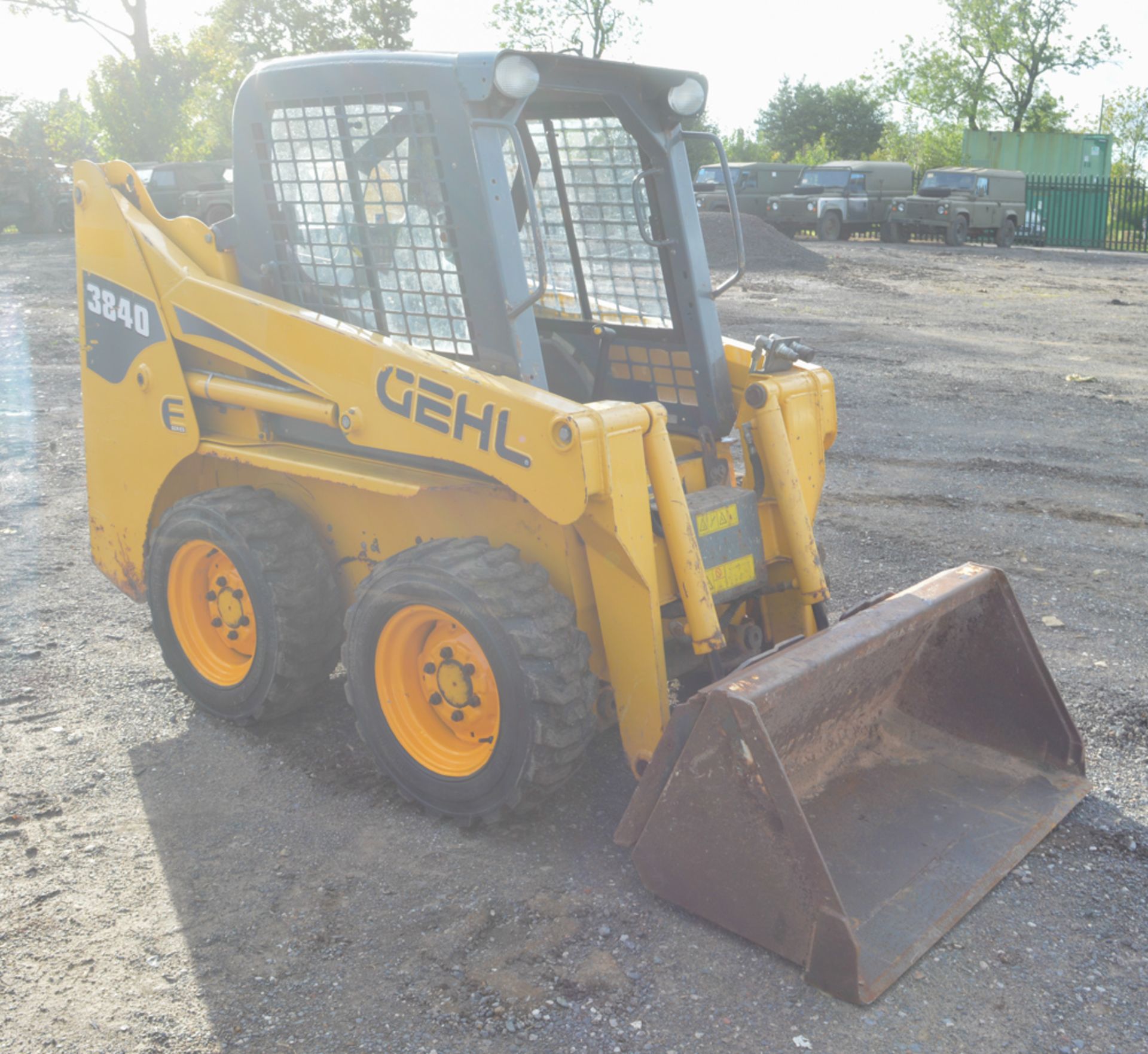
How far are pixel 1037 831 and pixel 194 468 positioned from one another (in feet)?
11.0

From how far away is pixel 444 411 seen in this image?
354 cm

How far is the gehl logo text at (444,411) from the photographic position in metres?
3.40

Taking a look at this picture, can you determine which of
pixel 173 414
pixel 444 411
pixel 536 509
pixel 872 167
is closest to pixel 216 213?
pixel 173 414

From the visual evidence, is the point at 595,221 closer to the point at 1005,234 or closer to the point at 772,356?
the point at 772,356

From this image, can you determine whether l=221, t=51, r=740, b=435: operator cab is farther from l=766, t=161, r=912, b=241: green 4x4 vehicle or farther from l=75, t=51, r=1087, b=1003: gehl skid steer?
l=766, t=161, r=912, b=241: green 4x4 vehicle

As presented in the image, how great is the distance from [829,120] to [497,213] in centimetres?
5590

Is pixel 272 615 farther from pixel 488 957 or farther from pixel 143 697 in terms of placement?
pixel 488 957

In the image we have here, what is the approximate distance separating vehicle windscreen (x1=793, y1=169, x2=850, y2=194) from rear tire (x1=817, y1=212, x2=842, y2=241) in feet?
3.26

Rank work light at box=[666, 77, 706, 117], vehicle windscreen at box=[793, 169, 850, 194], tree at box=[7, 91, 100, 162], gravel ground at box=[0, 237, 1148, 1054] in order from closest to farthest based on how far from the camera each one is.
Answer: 1. gravel ground at box=[0, 237, 1148, 1054]
2. work light at box=[666, 77, 706, 117]
3. vehicle windscreen at box=[793, 169, 850, 194]
4. tree at box=[7, 91, 100, 162]

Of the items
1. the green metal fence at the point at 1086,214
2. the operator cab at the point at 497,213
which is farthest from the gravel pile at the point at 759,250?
the operator cab at the point at 497,213

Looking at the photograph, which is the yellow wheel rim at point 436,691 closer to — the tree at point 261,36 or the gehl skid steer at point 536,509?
the gehl skid steer at point 536,509

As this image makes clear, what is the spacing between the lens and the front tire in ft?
11.0

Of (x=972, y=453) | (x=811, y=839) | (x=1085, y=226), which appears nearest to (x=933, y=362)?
(x=972, y=453)

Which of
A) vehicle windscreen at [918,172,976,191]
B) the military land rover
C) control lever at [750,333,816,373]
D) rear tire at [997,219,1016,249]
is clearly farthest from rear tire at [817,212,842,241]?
control lever at [750,333,816,373]
